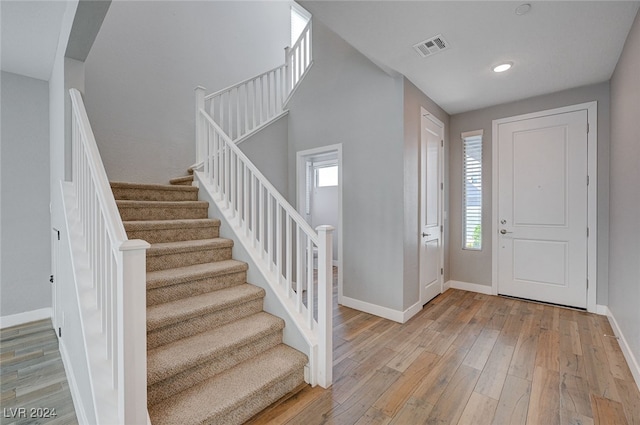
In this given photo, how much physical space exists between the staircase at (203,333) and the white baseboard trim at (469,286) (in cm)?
294

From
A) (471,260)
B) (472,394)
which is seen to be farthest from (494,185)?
(472,394)

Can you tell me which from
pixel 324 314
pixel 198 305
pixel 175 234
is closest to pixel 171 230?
pixel 175 234

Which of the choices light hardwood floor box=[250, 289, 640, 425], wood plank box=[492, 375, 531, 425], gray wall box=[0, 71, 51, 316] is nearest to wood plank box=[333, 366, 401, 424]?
light hardwood floor box=[250, 289, 640, 425]

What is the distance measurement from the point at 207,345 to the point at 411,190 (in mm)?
2420

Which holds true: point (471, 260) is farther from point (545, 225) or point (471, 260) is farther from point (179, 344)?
point (179, 344)

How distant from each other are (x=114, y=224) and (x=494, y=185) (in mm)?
4058

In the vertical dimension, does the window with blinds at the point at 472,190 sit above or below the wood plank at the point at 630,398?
above

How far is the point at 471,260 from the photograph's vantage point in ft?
12.7

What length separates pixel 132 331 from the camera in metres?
1.17

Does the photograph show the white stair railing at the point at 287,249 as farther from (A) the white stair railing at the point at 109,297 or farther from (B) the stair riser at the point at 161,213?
(A) the white stair railing at the point at 109,297

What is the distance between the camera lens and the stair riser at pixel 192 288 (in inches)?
74.2

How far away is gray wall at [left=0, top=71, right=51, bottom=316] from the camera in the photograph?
2883mm

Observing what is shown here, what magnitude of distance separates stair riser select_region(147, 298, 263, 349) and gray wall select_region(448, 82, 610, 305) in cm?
307

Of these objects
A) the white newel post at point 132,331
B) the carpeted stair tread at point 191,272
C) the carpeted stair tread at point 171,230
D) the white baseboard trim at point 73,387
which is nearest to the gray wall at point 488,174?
the carpeted stair tread at point 191,272
